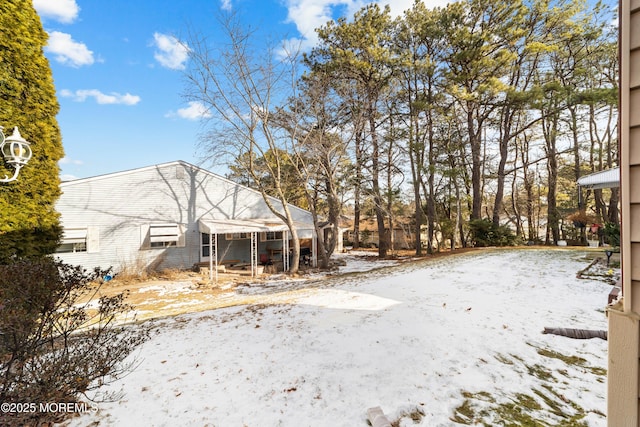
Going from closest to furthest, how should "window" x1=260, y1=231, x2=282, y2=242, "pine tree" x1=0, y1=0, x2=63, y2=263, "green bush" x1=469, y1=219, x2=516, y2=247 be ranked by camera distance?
"pine tree" x1=0, y1=0, x2=63, y2=263 < "green bush" x1=469, y1=219, x2=516, y2=247 < "window" x1=260, y1=231, x2=282, y2=242

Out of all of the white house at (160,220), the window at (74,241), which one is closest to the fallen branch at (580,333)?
the white house at (160,220)

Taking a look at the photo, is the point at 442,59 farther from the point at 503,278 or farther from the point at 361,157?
the point at 503,278

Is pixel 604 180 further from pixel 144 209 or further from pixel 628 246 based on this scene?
pixel 144 209

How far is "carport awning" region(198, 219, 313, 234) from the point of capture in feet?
38.3

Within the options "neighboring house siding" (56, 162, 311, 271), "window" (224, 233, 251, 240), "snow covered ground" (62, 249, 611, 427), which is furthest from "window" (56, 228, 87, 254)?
"snow covered ground" (62, 249, 611, 427)

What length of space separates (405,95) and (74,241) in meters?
18.2

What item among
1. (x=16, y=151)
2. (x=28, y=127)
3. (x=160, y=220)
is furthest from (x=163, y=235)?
(x=16, y=151)

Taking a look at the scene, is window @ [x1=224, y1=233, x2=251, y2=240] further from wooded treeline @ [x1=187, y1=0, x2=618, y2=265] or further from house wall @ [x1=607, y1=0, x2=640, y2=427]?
house wall @ [x1=607, y1=0, x2=640, y2=427]

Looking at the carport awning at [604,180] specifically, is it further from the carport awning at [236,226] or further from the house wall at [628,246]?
the carport awning at [236,226]

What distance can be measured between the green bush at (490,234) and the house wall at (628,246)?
15.2m

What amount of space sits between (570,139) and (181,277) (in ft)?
81.5

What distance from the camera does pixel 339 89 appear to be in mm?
13094

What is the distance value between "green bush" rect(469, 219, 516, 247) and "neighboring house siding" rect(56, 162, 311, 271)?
13.3m

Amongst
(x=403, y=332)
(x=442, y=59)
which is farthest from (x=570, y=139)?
(x=403, y=332)
